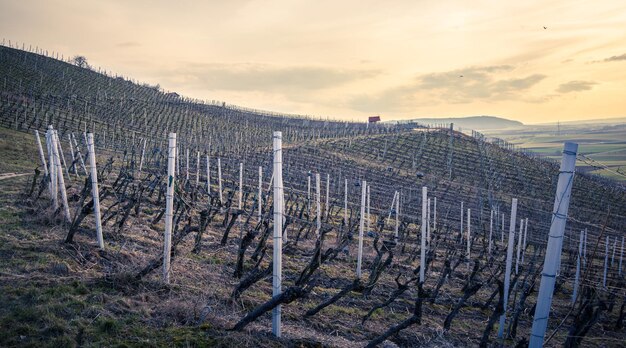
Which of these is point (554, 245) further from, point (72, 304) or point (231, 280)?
point (72, 304)

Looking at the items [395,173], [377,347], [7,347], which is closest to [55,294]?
[7,347]

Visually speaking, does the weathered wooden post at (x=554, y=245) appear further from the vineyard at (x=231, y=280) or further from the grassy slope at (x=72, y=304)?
the grassy slope at (x=72, y=304)

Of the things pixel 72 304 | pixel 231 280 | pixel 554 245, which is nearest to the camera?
pixel 554 245

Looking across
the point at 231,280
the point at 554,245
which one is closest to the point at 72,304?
the point at 231,280

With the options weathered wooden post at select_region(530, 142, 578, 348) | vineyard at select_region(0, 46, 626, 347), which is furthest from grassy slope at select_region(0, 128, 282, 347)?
weathered wooden post at select_region(530, 142, 578, 348)

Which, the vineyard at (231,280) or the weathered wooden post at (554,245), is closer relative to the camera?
the weathered wooden post at (554,245)

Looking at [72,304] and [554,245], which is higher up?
[554,245]

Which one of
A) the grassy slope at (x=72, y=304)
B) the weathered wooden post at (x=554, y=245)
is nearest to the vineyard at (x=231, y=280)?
the grassy slope at (x=72, y=304)

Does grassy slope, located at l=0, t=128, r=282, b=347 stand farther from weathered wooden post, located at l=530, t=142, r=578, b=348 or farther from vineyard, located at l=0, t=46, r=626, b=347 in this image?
weathered wooden post, located at l=530, t=142, r=578, b=348

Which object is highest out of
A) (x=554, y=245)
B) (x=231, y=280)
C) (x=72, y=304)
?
(x=554, y=245)

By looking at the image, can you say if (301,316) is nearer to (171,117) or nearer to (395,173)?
(395,173)

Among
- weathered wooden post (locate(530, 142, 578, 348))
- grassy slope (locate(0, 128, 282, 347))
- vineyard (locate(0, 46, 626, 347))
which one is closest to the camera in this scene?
weathered wooden post (locate(530, 142, 578, 348))

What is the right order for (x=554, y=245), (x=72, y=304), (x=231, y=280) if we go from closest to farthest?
1. (x=554, y=245)
2. (x=72, y=304)
3. (x=231, y=280)

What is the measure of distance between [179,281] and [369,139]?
45.2m
